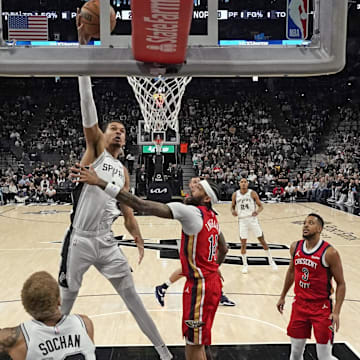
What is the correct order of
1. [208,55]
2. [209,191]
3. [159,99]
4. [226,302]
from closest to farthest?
1. [208,55]
2. [209,191]
3. [226,302]
4. [159,99]

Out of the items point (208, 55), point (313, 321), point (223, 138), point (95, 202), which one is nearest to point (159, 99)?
point (95, 202)

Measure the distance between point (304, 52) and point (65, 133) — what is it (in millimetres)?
22612

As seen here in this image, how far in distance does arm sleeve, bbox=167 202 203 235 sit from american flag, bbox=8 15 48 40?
1382 mm

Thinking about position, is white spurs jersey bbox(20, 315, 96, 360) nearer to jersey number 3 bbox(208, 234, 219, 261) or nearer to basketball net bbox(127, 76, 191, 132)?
jersey number 3 bbox(208, 234, 219, 261)

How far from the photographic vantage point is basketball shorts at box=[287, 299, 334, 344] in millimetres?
3439

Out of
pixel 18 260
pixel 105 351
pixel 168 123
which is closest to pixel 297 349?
pixel 105 351

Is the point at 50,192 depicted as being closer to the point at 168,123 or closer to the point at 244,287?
the point at 168,123

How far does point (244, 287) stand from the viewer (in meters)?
6.59

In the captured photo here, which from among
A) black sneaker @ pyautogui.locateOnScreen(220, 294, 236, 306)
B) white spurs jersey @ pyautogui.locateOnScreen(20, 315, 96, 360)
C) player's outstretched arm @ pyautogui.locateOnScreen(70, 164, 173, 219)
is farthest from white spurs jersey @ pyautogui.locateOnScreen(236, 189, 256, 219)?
white spurs jersey @ pyautogui.locateOnScreen(20, 315, 96, 360)

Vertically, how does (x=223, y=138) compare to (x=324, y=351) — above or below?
below

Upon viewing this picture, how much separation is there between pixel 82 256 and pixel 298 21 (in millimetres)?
2427

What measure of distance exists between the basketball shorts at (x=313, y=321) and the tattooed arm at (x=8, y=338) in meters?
2.21

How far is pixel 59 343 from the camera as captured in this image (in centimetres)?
212

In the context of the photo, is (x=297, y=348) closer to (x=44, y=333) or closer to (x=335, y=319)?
(x=335, y=319)
